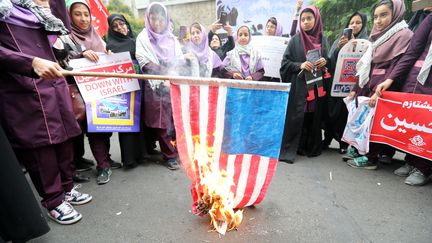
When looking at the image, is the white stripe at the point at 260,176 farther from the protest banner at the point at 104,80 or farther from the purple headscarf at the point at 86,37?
the purple headscarf at the point at 86,37

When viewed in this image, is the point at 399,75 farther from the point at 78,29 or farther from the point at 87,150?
the point at 87,150

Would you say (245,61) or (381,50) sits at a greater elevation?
(381,50)

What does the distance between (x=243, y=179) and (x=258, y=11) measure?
655 cm

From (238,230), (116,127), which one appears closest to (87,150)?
→ (116,127)

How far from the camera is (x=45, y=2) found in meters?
2.50

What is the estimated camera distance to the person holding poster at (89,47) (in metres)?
2.99

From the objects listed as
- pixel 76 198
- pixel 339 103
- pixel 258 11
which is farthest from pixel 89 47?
pixel 258 11

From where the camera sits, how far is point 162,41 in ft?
10.9

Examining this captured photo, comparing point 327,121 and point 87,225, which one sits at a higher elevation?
point 327,121

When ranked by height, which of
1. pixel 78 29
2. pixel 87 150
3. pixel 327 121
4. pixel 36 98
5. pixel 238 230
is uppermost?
pixel 78 29

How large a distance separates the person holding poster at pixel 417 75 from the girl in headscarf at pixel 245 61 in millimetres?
1692

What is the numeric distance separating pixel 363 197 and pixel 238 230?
1.53 metres

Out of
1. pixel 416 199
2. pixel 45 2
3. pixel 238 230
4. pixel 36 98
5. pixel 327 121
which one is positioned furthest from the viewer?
pixel 327 121

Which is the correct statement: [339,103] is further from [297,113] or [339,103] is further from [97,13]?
[97,13]
